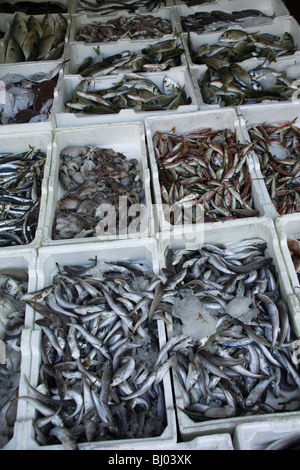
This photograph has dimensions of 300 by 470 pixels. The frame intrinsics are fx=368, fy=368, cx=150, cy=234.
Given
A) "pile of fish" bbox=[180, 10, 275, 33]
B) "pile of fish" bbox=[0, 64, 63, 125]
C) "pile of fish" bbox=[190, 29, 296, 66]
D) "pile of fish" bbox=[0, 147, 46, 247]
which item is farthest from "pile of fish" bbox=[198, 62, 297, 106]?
"pile of fish" bbox=[0, 147, 46, 247]

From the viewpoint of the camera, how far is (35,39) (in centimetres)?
455

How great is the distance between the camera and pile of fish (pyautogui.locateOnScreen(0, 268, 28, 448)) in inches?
80.0

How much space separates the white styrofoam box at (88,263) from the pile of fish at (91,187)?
21 cm

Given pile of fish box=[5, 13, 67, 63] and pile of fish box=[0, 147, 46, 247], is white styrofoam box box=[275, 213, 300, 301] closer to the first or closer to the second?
pile of fish box=[0, 147, 46, 247]

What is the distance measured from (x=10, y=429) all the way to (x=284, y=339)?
5.36ft

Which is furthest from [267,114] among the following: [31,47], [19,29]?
[19,29]

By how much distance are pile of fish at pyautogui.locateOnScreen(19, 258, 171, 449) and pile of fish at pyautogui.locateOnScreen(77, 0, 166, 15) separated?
4.18 metres

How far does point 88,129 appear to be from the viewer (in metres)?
3.46

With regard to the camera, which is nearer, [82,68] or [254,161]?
[254,161]

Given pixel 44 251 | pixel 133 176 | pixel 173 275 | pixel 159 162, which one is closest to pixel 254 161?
pixel 159 162

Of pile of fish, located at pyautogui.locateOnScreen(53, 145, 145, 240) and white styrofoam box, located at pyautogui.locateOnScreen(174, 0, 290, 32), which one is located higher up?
white styrofoam box, located at pyautogui.locateOnScreen(174, 0, 290, 32)

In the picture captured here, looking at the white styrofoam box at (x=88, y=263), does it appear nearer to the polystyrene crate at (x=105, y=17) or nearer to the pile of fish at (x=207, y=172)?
the pile of fish at (x=207, y=172)

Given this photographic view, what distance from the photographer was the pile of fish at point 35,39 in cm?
442
